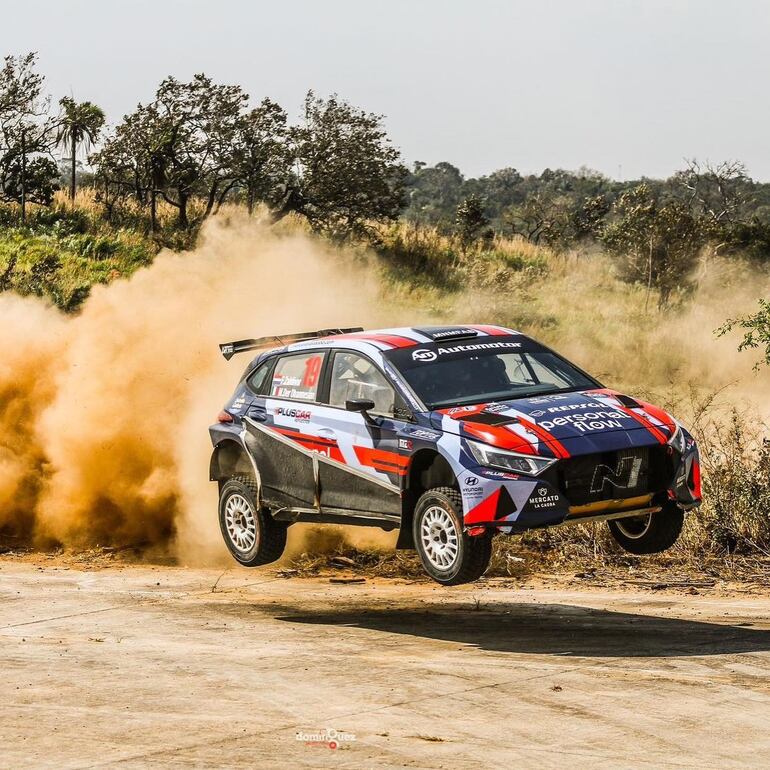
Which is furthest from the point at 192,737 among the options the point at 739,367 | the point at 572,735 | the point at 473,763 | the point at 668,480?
the point at 739,367

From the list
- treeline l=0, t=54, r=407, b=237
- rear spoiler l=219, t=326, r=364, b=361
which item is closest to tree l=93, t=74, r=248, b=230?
treeline l=0, t=54, r=407, b=237

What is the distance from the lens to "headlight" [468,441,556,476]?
9.12m

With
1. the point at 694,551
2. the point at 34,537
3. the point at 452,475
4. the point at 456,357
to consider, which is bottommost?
the point at 34,537

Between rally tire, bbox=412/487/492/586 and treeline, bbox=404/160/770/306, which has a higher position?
treeline, bbox=404/160/770/306

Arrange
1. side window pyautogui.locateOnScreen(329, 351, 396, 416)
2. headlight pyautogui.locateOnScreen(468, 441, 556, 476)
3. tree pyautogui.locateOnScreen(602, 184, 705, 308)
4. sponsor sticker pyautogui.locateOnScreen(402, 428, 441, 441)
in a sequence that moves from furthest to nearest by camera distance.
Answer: tree pyautogui.locateOnScreen(602, 184, 705, 308) → side window pyautogui.locateOnScreen(329, 351, 396, 416) → sponsor sticker pyautogui.locateOnScreen(402, 428, 441, 441) → headlight pyautogui.locateOnScreen(468, 441, 556, 476)

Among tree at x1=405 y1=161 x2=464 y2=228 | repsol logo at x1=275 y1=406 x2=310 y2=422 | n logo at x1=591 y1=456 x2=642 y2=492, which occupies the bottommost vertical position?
n logo at x1=591 y1=456 x2=642 y2=492

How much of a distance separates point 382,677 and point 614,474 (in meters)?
2.21

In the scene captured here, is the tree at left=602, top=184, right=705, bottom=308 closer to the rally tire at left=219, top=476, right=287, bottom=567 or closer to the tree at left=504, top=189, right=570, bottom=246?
the tree at left=504, top=189, right=570, bottom=246

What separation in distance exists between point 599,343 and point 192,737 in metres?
25.7

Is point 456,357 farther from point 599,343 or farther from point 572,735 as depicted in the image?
point 599,343

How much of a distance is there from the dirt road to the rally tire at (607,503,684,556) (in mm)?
635

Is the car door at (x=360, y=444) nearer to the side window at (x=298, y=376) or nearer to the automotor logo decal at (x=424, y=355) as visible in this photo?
the side window at (x=298, y=376)

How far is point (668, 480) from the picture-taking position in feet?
31.6

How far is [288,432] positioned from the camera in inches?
436
